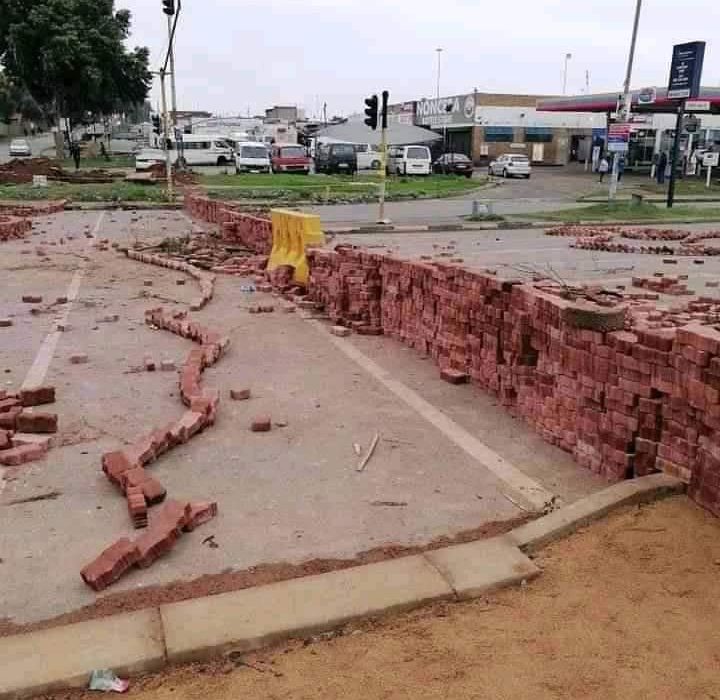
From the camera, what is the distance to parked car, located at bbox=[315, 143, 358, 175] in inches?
2019

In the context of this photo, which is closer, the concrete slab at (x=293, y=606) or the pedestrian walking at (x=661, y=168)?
the concrete slab at (x=293, y=606)

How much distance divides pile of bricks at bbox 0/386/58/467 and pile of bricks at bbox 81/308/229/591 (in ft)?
2.15

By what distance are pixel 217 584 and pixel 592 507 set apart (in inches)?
83.4

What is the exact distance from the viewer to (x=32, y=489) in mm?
4918

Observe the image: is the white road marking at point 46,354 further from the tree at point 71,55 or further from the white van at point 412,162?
the tree at point 71,55

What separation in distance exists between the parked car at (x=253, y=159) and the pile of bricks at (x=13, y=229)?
104 ft

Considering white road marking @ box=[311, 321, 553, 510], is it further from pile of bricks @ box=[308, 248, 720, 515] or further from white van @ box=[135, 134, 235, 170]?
white van @ box=[135, 134, 235, 170]

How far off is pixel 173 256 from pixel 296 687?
13456mm

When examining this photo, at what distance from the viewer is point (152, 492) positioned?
4629mm

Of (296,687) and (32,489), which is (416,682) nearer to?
(296,687)

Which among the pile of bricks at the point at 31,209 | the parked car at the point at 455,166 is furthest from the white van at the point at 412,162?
the pile of bricks at the point at 31,209

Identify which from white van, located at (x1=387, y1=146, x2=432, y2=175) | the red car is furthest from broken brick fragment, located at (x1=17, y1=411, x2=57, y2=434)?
white van, located at (x1=387, y1=146, x2=432, y2=175)

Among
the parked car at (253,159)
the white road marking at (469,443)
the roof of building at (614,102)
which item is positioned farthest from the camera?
the parked car at (253,159)

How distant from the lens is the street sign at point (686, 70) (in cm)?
2523
